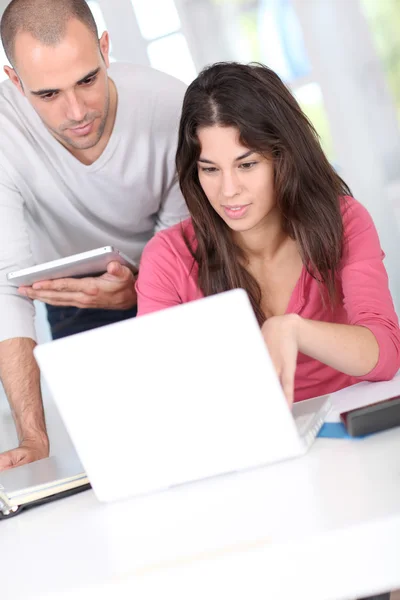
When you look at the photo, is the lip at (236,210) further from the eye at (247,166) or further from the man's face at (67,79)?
the man's face at (67,79)

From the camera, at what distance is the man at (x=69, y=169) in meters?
1.95

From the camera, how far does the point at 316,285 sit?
74.5 inches

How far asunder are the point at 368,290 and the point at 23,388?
99cm

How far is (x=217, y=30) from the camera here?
353cm

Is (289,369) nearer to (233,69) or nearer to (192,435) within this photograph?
(192,435)

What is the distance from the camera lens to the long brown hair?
177 cm

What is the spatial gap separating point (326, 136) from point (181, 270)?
1.77m

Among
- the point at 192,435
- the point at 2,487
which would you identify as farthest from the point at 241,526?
the point at 2,487

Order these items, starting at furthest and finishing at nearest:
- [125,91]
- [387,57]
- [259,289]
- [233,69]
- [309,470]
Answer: [387,57] → [125,91] → [259,289] → [233,69] → [309,470]

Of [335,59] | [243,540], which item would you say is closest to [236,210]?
[243,540]

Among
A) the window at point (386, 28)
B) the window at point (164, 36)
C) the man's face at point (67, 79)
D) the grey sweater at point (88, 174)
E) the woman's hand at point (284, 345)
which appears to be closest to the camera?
the woman's hand at point (284, 345)

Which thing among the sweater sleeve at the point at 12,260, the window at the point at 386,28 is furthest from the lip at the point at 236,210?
the window at the point at 386,28

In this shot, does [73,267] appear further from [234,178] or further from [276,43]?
[276,43]

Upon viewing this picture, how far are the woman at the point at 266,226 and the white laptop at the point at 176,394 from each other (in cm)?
65
